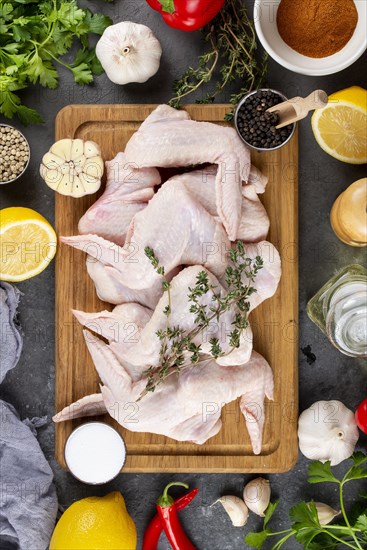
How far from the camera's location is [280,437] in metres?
2.09

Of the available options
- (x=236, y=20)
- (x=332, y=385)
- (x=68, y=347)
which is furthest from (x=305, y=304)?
(x=236, y=20)

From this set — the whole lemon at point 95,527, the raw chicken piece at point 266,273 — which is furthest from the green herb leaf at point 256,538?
the raw chicken piece at point 266,273

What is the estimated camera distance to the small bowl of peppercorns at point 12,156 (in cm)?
205

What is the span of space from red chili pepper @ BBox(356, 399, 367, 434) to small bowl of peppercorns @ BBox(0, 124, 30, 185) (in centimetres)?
123

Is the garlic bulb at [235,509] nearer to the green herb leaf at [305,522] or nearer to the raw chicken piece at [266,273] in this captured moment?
the green herb leaf at [305,522]

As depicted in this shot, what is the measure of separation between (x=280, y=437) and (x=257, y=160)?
84cm

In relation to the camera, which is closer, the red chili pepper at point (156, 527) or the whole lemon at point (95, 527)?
the whole lemon at point (95, 527)

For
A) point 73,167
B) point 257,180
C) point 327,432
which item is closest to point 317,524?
point 327,432

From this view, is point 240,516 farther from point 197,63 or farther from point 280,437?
point 197,63

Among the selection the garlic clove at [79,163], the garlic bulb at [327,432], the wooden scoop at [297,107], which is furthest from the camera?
the garlic bulb at [327,432]

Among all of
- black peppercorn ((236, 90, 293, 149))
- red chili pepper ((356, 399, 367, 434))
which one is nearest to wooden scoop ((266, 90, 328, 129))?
black peppercorn ((236, 90, 293, 149))

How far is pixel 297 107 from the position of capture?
70.4 inches

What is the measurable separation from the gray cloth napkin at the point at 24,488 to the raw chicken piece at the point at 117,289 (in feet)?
1.73

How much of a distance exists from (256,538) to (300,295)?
0.75 m
